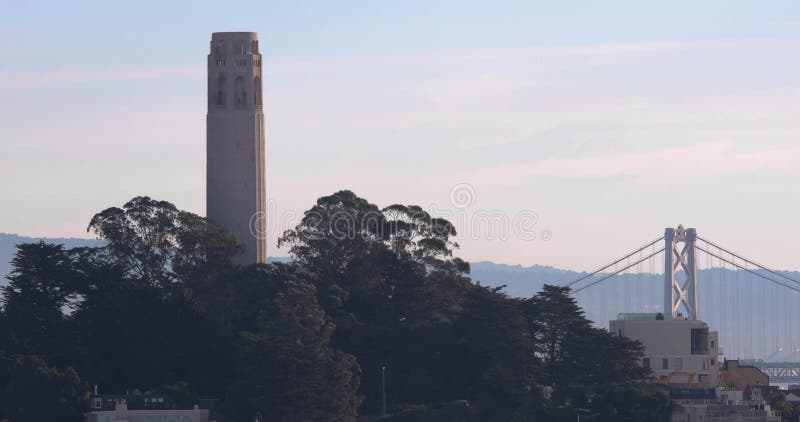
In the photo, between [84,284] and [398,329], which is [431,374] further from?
[84,284]

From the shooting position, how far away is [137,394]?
389 feet

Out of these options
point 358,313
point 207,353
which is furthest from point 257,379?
point 358,313


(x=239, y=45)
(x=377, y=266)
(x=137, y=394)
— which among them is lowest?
(x=137, y=394)

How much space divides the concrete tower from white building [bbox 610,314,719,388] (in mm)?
29743

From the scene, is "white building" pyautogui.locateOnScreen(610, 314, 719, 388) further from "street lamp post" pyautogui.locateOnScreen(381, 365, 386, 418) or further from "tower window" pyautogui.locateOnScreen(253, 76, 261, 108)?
"tower window" pyautogui.locateOnScreen(253, 76, 261, 108)

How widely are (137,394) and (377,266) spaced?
77.0 ft

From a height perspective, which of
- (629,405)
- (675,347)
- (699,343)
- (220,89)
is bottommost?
(629,405)

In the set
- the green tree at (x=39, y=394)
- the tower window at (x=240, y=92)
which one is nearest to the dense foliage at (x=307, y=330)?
the green tree at (x=39, y=394)

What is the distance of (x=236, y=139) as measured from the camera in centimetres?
15075

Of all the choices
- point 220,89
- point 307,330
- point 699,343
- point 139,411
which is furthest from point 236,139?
point 699,343

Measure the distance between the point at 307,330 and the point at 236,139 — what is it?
34840mm

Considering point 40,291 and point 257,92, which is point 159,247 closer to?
point 40,291

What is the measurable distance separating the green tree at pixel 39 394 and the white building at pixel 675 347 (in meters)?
50.1

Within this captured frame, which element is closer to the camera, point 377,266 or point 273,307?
point 273,307
